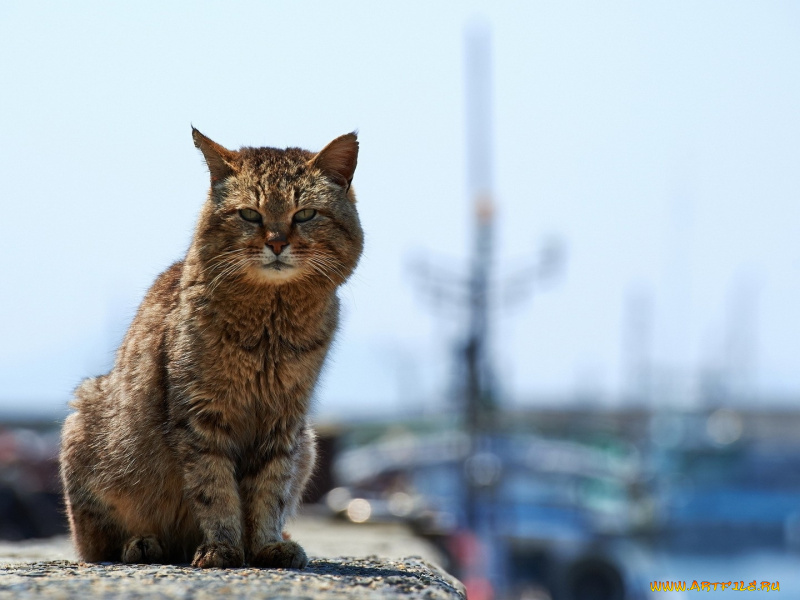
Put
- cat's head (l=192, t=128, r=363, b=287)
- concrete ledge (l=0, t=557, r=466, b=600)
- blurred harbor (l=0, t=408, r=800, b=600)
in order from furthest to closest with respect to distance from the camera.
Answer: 1. blurred harbor (l=0, t=408, r=800, b=600)
2. cat's head (l=192, t=128, r=363, b=287)
3. concrete ledge (l=0, t=557, r=466, b=600)

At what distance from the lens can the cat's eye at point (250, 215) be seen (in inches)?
166

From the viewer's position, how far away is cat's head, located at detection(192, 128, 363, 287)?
4168 mm

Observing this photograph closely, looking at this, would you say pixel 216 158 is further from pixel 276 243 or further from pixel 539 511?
pixel 539 511

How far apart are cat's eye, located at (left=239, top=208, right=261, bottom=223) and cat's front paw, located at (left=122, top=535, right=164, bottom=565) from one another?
1346 millimetres

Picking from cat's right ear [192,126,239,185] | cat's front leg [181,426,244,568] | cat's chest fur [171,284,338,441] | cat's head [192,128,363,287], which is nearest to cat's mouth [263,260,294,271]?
cat's head [192,128,363,287]

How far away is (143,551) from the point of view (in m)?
4.32

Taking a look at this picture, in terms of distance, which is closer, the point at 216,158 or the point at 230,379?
the point at 230,379

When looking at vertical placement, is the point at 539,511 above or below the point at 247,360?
below

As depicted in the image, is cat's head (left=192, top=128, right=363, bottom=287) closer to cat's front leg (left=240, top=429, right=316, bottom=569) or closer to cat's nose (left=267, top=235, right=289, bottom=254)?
cat's nose (left=267, top=235, right=289, bottom=254)

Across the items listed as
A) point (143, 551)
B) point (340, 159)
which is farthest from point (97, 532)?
point (340, 159)

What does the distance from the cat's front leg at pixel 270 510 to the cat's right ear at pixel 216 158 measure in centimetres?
113

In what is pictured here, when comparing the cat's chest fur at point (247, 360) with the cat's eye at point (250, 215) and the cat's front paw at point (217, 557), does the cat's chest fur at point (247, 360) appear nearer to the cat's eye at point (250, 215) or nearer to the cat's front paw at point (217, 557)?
the cat's eye at point (250, 215)

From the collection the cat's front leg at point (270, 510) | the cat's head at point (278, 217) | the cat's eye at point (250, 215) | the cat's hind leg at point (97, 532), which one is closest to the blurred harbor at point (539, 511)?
the cat's hind leg at point (97, 532)

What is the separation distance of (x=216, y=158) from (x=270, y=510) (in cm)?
143
